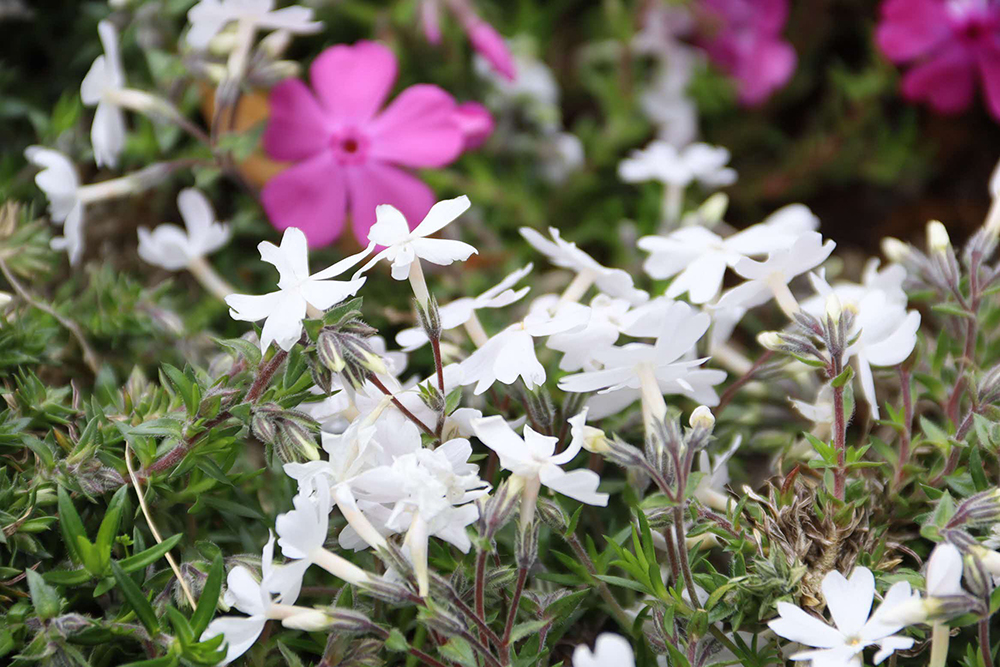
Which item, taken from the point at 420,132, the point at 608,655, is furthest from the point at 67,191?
the point at 608,655

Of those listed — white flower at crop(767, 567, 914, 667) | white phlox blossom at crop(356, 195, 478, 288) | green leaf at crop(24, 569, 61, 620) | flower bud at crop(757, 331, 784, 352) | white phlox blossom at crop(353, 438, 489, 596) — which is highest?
white phlox blossom at crop(356, 195, 478, 288)

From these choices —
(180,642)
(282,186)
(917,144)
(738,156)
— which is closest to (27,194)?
(282,186)

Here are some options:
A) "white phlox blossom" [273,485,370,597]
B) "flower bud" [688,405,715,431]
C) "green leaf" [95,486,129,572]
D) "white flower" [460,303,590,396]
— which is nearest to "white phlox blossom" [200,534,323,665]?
"white phlox blossom" [273,485,370,597]

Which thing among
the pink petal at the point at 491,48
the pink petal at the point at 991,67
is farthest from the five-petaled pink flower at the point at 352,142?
the pink petal at the point at 991,67

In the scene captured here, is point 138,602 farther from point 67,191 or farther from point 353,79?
point 353,79

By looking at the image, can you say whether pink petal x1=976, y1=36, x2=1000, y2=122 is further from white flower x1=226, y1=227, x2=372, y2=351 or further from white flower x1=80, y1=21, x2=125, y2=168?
white flower x1=80, y1=21, x2=125, y2=168

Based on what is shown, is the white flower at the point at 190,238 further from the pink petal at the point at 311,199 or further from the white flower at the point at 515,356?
the white flower at the point at 515,356

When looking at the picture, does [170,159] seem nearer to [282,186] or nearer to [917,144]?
[282,186]
